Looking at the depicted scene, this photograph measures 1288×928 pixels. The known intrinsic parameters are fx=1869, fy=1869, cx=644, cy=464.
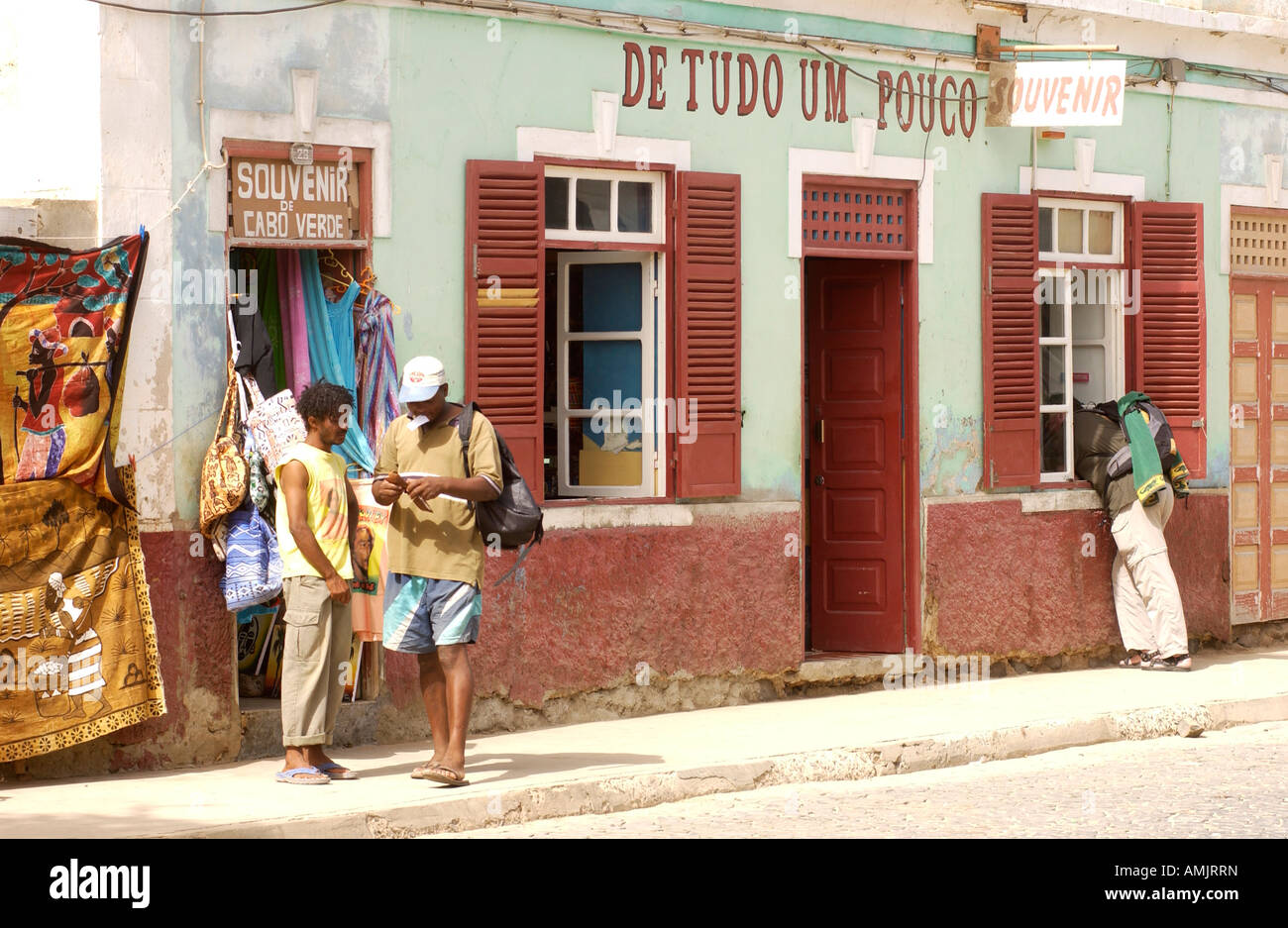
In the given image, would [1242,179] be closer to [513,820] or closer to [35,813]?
[513,820]

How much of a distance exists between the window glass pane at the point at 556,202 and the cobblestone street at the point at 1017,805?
3499 millimetres

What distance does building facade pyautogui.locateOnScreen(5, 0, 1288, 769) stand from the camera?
927cm

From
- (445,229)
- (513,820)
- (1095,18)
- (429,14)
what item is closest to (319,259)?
(445,229)

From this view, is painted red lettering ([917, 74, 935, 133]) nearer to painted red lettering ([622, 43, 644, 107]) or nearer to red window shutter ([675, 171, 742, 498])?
red window shutter ([675, 171, 742, 498])

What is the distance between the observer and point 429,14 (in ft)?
32.8

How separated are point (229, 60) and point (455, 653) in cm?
325

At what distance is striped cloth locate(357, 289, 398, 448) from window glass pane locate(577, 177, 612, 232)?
4.75 ft

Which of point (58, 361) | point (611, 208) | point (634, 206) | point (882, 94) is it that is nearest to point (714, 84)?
point (634, 206)

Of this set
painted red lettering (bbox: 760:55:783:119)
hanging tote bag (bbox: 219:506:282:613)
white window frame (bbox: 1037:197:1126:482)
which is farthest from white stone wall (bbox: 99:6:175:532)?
white window frame (bbox: 1037:197:1126:482)

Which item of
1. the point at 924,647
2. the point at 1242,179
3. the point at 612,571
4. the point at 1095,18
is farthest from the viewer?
the point at 1242,179

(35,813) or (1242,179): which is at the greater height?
(1242,179)

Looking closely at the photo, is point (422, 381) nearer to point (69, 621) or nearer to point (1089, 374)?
point (69, 621)

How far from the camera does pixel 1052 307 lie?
43.0 ft

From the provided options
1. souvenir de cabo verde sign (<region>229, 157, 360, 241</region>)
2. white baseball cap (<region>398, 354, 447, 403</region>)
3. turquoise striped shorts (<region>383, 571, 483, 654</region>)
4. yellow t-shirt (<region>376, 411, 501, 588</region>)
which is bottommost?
turquoise striped shorts (<region>383, 571, 483, 654</region>)
